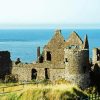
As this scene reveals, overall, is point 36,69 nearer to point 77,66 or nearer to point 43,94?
point 77,66

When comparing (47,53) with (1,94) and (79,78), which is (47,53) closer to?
(79,78)

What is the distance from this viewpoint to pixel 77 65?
57.4 m

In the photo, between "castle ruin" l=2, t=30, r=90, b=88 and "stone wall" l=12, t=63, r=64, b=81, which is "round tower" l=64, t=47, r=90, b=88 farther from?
"stone wall" l=12, t=63, r=64, b=81

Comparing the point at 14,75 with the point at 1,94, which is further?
the point at 14,75

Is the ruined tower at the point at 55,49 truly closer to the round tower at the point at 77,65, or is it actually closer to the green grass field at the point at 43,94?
the round tower at the point at 77,65

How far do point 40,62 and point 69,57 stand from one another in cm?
934

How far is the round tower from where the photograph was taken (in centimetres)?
5731

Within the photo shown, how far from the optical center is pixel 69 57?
57594mm

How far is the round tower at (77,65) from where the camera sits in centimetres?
5731

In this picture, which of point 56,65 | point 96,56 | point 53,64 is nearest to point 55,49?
point 53,64

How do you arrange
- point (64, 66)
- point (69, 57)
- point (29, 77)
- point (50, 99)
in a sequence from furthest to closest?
point (29, 77) < point (64, 66) < point (69, 57) < point (50, 99)

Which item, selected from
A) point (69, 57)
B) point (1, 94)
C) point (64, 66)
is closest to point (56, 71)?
point (64, 66)

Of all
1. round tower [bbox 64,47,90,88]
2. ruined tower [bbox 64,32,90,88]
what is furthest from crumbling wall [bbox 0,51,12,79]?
round tower [bbox 64,47,90,88]

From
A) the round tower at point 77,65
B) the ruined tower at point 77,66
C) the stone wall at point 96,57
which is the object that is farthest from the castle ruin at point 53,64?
the stone wall at point 96,57
